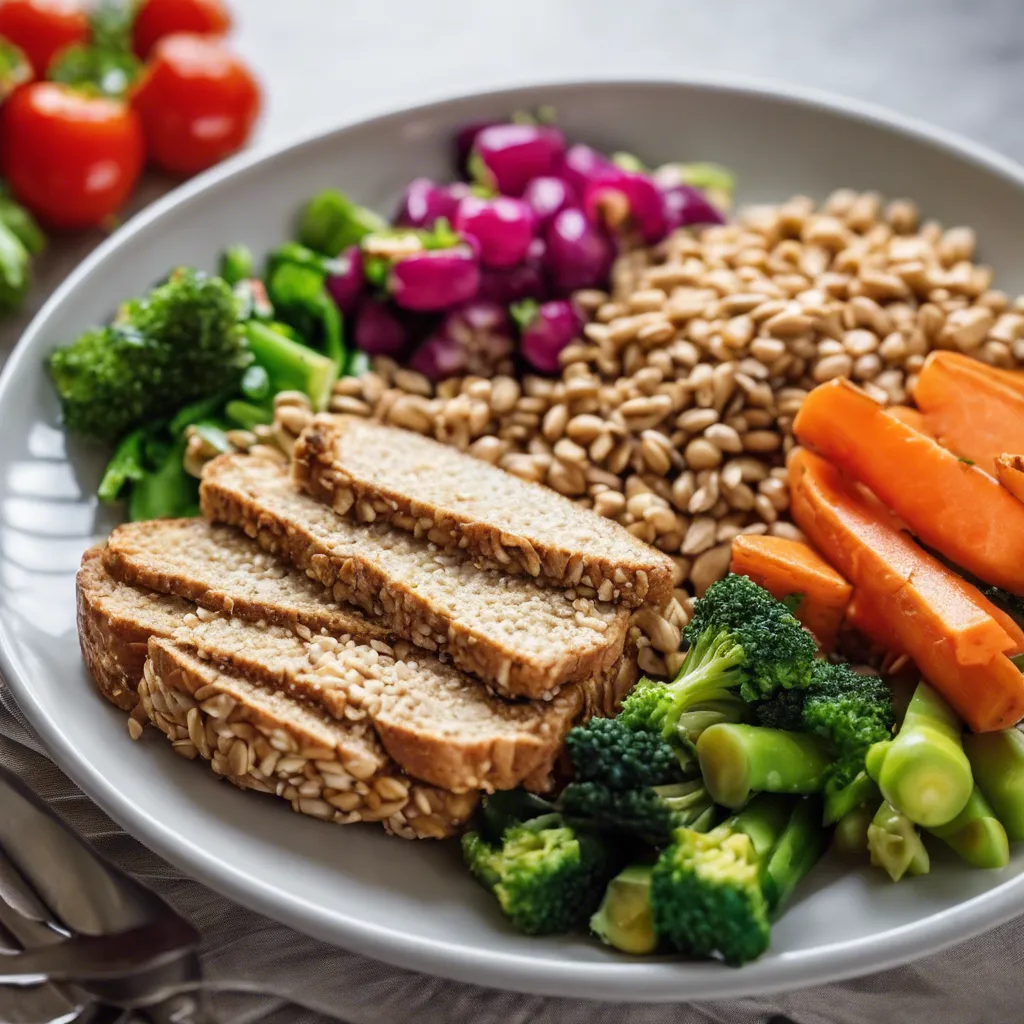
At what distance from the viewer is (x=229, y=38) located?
530cm

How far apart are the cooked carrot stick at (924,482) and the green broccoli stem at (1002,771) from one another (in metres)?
0.40

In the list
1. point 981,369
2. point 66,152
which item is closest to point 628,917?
point 981,369

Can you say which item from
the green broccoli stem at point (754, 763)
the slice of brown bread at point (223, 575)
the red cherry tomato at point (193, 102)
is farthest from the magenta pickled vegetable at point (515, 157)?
the green broccoli stem at point (754, 763)

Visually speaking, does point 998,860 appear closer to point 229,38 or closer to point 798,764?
point 798,764

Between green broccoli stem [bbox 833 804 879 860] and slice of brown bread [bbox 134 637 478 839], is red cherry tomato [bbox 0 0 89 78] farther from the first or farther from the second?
green broccoli stem [bbox 833 804 879 860]

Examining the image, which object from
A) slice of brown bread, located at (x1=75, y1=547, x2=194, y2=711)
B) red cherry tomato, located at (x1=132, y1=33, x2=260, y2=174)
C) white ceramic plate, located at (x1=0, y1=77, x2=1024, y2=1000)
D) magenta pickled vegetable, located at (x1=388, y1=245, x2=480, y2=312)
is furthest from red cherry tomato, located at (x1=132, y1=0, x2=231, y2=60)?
slice of brown bread, located at (x1=75, y1=547, x2=194, y2=711)

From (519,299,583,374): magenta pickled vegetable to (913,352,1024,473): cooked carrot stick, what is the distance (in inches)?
40.4

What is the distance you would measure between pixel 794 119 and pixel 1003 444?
6.00 feet

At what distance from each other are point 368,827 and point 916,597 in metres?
1.33

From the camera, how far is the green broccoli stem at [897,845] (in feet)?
8.14

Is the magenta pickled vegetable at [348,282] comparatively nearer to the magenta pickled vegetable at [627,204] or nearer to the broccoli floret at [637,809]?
the magenta pickled vegetable at [627,204]

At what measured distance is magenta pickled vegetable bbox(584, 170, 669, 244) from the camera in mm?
3863

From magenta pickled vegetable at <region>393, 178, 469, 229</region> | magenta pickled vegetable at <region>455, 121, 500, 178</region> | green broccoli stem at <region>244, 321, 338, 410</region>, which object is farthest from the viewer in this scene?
magenta pickled vegetable at <region>455, 121, 500, 178</region>

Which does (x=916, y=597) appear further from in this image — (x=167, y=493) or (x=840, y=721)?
(x=167, y=493)
